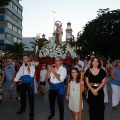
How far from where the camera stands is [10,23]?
81.9 meters

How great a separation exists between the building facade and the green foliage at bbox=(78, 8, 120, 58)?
27.7 m

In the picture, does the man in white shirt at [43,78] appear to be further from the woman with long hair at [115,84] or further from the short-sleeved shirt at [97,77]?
the short-sleeved shirt at [97,77]

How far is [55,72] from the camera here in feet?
23.0

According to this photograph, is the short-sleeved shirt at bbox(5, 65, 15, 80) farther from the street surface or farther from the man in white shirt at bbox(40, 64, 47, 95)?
the man in white shirt at bbox(40, 64, 47, 95)

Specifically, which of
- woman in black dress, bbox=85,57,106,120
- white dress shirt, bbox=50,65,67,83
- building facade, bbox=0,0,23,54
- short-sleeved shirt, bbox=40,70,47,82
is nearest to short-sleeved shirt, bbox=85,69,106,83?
woman in black dress, bbox=85,57,106,120

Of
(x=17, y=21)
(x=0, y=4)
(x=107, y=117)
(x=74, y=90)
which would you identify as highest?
(x=17, y=21)

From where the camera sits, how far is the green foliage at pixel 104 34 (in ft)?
180

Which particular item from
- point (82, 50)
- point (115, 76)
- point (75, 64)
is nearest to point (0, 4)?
point (75, 64)

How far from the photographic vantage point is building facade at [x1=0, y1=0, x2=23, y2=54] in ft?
251

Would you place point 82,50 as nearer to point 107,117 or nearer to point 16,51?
point 16,51

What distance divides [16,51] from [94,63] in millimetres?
57382

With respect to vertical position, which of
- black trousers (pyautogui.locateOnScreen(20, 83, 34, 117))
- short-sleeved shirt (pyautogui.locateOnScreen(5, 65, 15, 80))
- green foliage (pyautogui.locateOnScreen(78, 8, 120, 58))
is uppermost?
green foliage (pyautogui.locateOnScreen(78, 8, 120, 58))

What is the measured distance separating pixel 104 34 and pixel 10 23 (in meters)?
35.5

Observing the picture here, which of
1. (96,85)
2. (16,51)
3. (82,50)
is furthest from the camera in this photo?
(82,50)
